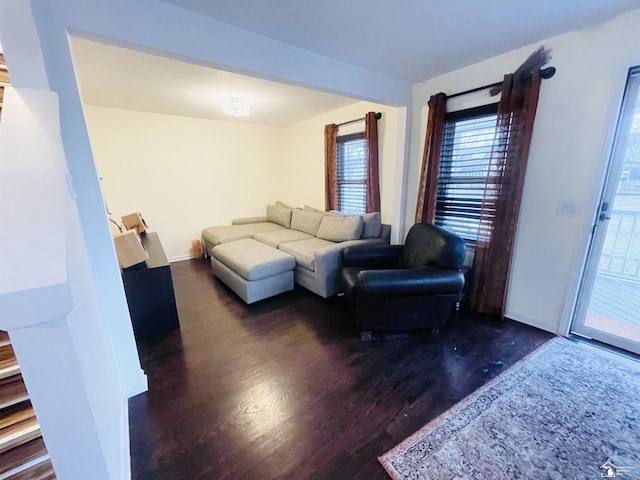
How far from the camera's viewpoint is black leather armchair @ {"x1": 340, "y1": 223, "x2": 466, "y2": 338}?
79.8 inches

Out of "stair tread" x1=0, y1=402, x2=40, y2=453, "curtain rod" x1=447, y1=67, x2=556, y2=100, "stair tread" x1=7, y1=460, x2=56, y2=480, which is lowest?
"stair tread" x1=7, y1=460, x2=56, y2=480

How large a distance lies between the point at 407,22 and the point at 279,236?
2.79 metres

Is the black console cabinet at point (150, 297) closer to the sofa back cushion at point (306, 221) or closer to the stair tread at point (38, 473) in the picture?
the stair tread at point (38, 473)

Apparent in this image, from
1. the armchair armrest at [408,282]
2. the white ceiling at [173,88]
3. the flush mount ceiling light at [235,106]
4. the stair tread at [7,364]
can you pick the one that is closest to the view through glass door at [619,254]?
the armchair armrest at [408,282]

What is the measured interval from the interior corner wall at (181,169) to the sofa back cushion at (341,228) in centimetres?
221

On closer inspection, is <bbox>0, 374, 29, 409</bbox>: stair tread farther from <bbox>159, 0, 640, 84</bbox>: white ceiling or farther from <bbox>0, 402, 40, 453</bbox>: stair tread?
<bbox>159, 0, 640, 84</bbox>: white ceiling

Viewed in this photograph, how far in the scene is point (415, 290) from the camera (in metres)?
2.04

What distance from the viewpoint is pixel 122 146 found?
12.5 ft

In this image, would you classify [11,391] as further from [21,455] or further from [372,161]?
[372,161]

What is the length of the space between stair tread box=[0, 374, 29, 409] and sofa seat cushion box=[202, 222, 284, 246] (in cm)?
279

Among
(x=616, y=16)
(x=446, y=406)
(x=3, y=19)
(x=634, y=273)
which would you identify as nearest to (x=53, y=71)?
(x=3, y=19)

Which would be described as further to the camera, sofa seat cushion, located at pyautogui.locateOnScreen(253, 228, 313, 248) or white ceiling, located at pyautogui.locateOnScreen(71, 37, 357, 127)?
sofa seat cushion, located at pyautogui.locateOnScreen(253, 228, 313, 248)

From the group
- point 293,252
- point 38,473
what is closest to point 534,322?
point 293,252

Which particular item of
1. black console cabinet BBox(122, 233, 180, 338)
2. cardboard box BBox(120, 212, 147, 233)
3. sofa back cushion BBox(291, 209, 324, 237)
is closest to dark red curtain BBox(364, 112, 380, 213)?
sofa back cushion BBox(291, 209, 324, 237)
